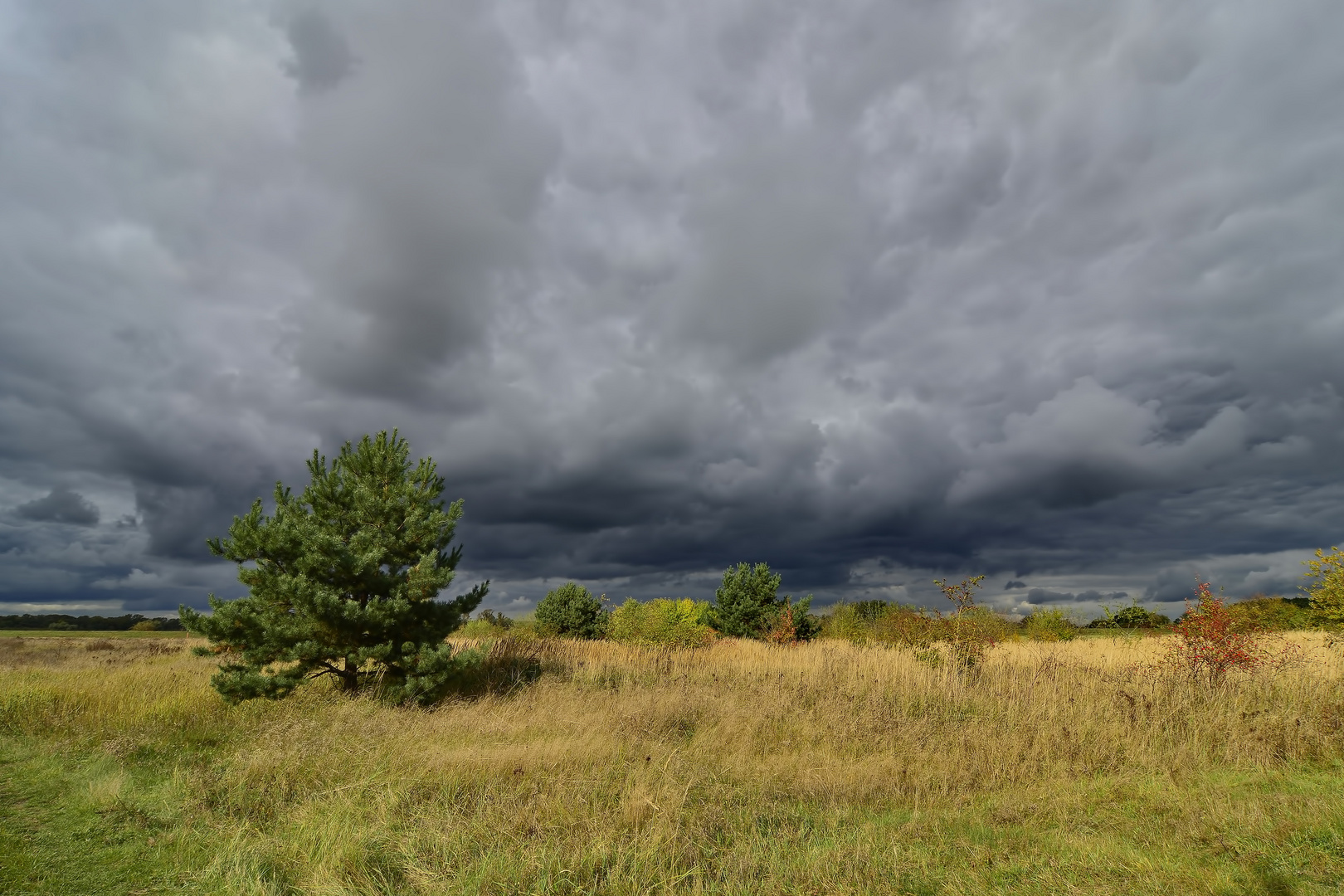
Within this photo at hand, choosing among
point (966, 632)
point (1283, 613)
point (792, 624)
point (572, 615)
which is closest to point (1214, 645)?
point (966, 632)

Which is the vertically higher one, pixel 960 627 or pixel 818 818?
pixel 960 627

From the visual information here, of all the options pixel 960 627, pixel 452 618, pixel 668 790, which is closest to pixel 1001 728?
pixel 960 627

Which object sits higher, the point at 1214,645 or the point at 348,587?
the point at 348,587

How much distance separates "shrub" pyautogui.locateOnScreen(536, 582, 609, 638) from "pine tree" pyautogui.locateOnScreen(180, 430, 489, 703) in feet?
51.0

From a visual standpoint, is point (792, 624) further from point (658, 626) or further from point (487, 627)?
point (487, 627)

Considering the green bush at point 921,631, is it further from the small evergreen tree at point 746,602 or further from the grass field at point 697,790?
the small evergreen tree at point 746,602

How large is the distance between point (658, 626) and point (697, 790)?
19638mm

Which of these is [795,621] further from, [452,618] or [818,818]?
[818,818]

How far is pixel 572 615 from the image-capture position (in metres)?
30.7

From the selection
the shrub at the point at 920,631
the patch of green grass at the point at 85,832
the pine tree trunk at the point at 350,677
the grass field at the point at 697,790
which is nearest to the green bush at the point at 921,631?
the shrub at the point at 920,631

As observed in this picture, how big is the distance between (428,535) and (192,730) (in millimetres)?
5325

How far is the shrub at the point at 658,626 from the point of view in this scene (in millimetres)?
26297

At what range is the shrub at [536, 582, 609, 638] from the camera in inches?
1206

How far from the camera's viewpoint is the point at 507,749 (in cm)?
913
